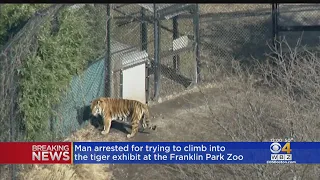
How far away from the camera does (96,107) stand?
9.07 metres

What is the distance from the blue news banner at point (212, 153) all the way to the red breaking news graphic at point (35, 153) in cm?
11

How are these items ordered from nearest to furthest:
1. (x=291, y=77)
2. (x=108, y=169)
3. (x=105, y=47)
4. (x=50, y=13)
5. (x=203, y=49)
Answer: (x=291, y=77) → (x=50, y=13) → (x=108, y=169) → (x=105, y=47) → (x=203, y=49)

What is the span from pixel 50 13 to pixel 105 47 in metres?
1.59

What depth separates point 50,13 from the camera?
7879 millimetres

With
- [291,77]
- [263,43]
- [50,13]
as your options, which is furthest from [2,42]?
[263,43]

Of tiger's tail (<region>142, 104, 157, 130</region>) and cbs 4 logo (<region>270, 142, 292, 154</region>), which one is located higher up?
tiger's tail (<region>142, 104, 157, 130</region>)

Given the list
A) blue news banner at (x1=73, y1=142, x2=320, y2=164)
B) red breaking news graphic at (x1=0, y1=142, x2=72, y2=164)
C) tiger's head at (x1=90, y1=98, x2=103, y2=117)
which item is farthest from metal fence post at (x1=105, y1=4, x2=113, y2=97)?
blue news banner at (x1=73, y1=142, x2=320, y2=164)

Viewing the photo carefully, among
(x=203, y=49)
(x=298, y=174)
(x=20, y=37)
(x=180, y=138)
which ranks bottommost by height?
(x=298, y=174)

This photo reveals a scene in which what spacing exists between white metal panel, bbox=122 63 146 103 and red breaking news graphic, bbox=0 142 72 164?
2.33 meters

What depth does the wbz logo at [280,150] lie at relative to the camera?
20.9 feet

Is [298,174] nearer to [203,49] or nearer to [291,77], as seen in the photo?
[291,77]

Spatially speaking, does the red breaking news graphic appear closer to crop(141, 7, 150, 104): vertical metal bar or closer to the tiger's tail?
the tiger's tail

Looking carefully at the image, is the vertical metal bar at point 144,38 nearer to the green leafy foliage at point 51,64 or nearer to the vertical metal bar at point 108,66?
the vertical metal bar at point 108,66

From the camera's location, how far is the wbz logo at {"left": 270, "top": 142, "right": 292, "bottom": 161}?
6383 millimetres
